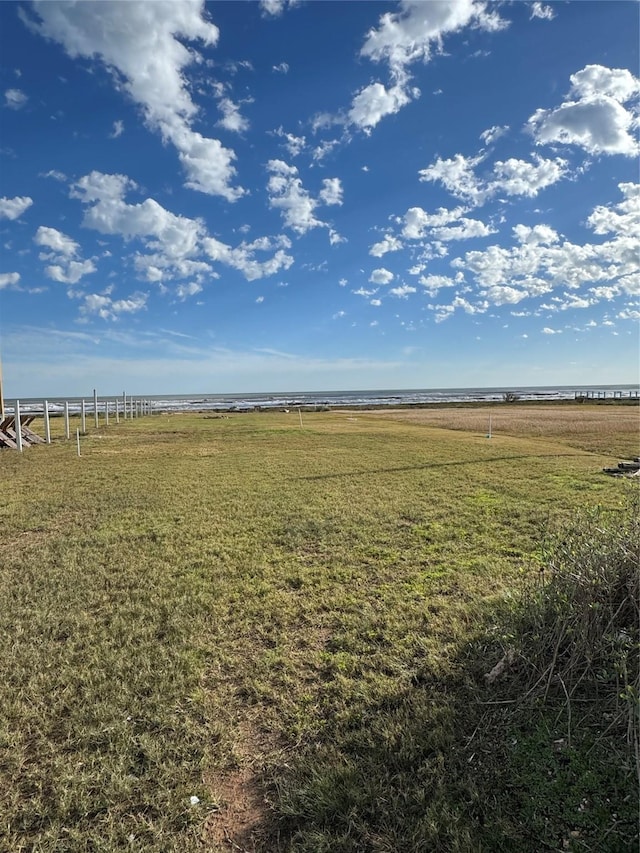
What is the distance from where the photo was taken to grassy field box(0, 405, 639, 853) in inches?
76.8

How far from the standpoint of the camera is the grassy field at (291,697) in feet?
A: 6.40

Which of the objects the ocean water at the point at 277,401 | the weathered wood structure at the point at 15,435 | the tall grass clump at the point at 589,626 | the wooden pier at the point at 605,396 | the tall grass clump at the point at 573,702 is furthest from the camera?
the wooden pier at the point at 605,396

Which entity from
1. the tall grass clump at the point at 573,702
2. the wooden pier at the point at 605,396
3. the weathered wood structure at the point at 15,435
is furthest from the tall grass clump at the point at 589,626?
the wooden pier at the point at 605,396

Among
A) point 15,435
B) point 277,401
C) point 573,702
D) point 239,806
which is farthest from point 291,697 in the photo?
point 277,401

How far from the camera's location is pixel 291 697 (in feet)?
9.21

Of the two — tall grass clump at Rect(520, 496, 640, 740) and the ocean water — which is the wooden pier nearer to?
the ocean water

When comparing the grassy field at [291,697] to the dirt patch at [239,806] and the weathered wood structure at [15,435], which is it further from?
the weathered wood structure at [15,435]

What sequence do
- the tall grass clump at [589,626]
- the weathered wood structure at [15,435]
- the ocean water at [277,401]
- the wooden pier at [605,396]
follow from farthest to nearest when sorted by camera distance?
the wooden pier at [605,396] < the ocean water at [277,401] < the weathered wood structure at [15,435] < the tall grass clump at [589,626]

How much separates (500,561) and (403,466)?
21.5ft

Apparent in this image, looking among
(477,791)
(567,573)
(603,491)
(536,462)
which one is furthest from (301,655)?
(536,462)

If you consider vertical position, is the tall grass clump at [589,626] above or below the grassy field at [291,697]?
above

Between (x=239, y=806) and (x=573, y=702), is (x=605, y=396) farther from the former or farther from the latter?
(x=239, y=806)

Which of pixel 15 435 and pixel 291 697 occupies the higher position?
pixel 15 435

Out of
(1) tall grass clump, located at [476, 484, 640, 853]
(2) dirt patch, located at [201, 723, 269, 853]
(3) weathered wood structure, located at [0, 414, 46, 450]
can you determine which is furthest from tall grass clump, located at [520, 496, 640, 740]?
(3) weathered wood structure, located at [0, 414, 46, 450]
